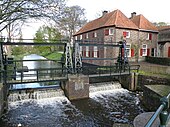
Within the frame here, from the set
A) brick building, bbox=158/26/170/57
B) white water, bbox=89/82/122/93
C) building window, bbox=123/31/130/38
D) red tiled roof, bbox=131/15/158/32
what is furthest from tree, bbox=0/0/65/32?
brick building, bbox=158/26/170/57

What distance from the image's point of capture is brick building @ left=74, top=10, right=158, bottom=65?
2209 centimetres

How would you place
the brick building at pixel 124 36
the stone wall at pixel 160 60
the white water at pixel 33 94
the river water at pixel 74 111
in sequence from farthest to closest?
1. the brick building at pixel 124 36
2. the stone wall at pixel 160 60
3. the white water at pixel 33 94
4. the river water at pixel 74 111

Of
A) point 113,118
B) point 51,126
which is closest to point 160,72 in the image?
point 113,118

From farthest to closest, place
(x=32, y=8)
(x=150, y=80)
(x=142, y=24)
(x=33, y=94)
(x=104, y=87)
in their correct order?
(x=142, y=24), (x=104, y=87), (x=150, y=80), (x=33, y=94), (x=32, y=8)

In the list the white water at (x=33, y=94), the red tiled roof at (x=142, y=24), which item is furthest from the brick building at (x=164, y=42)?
the white water at (x=33, y=94)

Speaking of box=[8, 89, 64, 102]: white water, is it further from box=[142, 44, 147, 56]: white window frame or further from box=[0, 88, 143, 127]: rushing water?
box=[142, 44, 147, 56]: white window frame

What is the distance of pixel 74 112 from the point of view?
9.12 metres

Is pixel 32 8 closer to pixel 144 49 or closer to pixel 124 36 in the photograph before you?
pixel 124 36

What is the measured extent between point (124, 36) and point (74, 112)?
1617 cm

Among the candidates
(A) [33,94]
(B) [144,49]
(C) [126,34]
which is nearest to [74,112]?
(A) [33,94]

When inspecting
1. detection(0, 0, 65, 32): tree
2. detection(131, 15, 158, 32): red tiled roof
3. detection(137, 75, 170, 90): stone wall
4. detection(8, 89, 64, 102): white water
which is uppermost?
detection(131, 15, 158, 32): red tiled roof

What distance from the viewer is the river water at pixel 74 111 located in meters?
7.91

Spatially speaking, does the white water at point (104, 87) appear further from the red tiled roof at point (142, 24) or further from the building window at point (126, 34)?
the red tiled roof at point (142, 24)

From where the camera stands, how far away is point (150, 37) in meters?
25.8
